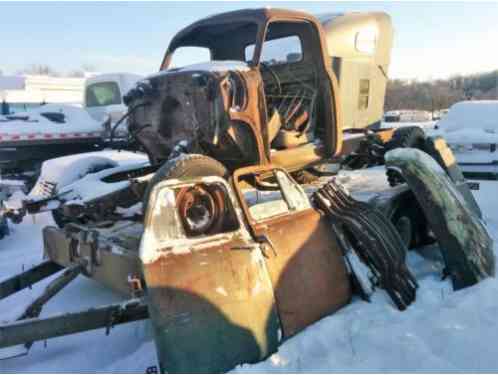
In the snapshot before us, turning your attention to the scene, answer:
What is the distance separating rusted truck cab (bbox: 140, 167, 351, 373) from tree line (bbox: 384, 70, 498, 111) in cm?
3738

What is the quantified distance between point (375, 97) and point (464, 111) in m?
3.45

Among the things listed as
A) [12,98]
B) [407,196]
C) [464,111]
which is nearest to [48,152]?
[407,196]

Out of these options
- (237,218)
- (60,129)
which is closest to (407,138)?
(237,218)

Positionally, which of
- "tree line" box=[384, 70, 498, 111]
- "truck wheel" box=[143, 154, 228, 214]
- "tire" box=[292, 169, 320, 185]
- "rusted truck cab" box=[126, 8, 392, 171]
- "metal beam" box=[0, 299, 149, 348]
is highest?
"rusted truck cab" box=[126, 8, 392, 171]

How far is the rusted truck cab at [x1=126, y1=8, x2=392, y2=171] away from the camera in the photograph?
4086 millimetres

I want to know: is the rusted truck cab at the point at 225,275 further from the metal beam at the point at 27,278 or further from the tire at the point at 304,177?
the tire at the point at 304,177

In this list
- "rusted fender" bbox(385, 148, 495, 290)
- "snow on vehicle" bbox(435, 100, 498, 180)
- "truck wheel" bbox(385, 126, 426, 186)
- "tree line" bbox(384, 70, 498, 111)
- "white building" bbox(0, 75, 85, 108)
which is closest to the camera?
"rusted fender" bbox(385, 148, 495, 290)

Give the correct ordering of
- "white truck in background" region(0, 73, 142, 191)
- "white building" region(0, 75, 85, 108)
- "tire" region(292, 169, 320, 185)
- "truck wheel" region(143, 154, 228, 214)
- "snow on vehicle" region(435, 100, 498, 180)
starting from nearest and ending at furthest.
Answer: "truck wheel" region(143, 154, 228, 214)
"tire" region(292, 169, 320, 185)
"snow on vehicle" region(435, 100, 498, 180)
"white truck in background" region(0, 73, 142, 191)
"white building" region(0, 75, 85, 108)

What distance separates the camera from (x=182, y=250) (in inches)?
107

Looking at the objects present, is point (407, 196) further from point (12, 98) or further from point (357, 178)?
point (12, 98)

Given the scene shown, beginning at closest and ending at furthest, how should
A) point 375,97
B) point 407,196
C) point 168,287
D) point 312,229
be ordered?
point 168,287
point 312,229
point 407,196
point 375,97

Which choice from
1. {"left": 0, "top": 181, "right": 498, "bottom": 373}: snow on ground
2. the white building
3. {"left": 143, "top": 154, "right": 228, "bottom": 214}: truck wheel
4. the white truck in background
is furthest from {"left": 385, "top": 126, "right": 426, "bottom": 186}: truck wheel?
the white building

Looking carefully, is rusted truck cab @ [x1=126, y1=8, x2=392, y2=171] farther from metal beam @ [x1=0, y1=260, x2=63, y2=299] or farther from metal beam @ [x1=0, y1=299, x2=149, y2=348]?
metal beam @ [x1=0, y1=299, x2=149, y2=348]

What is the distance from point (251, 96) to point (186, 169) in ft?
3.74
